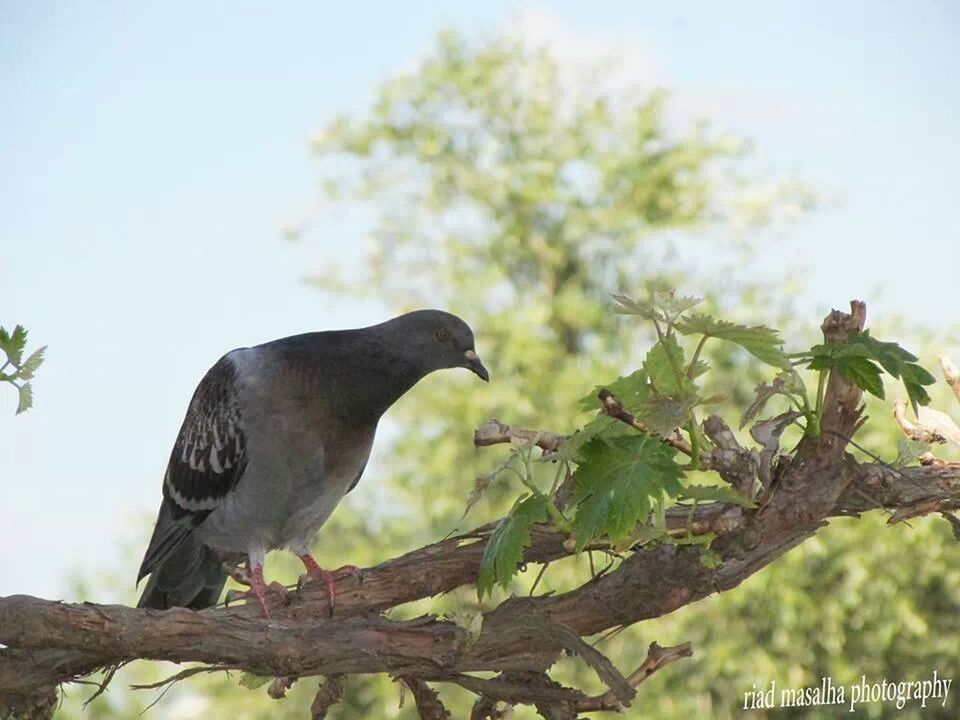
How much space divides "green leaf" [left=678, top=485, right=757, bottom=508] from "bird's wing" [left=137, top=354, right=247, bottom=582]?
155 centimetres

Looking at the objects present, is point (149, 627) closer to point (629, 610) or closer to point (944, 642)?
point (629, 610)

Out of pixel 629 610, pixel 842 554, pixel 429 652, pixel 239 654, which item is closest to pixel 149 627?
pixel 239 654

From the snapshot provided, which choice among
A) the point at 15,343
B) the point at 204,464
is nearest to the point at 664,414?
the point at 15,343

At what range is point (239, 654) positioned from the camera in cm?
178

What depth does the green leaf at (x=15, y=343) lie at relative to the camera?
168 cm

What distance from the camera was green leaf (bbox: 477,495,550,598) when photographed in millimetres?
1790

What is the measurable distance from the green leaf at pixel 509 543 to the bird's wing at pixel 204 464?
1267 mm

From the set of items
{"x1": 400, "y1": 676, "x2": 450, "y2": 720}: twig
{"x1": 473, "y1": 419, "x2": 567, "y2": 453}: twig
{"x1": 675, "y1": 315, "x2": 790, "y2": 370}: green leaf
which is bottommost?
{"x1": 400, "y1": 676, "x2": 450, "y2": 720}: twig

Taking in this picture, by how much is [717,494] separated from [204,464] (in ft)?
5.78

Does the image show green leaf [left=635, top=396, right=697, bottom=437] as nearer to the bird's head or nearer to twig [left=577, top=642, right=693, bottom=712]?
twig [left=577, top=642, right=693, bottom=712]

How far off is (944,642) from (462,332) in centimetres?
597

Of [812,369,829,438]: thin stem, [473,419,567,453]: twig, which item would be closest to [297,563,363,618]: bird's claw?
[473,419,567,453]: twig

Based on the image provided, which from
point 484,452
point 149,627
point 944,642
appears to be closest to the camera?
point 149,627

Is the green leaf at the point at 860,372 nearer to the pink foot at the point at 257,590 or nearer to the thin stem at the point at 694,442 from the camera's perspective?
the thin stem at the point at 694,442
